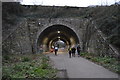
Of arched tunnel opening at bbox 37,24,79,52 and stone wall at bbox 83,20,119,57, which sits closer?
stone wall at bbox 83,20,119,57

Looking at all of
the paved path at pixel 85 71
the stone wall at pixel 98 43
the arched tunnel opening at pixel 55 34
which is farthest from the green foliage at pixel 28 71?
the arched tunnel opening at pixel 55 34

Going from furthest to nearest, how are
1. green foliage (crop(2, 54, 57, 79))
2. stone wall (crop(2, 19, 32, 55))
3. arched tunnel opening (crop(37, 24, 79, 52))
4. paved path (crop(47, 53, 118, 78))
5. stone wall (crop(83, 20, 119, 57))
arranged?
arched tunnel opening (crop(37, 24, 79, 52)) < stone wall (crop(2, 19, 32, 55)) < stone wall (crop(83, 20, 119, 57)) < paved path (crop(47, 53, 118, 78)) < green foliage (crop(2, 54, 57, 79))

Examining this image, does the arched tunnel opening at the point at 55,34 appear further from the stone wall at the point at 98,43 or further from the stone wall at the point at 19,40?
the stone wall at the point at 98,43

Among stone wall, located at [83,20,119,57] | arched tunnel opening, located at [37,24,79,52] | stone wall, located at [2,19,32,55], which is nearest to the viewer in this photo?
stone wall, located at [83,20,119,57]

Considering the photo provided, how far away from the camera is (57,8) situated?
35.0m

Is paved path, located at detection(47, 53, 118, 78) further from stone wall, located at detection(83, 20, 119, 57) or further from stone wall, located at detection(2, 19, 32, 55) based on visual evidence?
stone wall, located at detection(2, 19, 32, 55)

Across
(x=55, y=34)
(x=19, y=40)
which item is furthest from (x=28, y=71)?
(x=55, y=34)

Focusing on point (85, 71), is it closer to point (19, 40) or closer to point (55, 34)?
point (19, 40)

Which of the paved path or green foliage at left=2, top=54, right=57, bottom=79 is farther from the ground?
green foliage at left=2, top=54, right=57, bottom=79

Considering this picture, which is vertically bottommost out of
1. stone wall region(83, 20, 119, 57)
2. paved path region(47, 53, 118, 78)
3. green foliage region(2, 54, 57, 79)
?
paved path region(47, 53, 118, 78)

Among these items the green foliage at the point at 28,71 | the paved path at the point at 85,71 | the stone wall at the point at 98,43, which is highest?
the stone wall at the point at 98,43

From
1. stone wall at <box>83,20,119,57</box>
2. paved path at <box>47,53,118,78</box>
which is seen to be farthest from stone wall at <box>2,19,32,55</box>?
paved path at <box>47,53,118,78</box>

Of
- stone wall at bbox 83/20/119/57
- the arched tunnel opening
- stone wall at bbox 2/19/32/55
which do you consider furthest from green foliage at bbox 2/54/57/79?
the arched tunnel opening

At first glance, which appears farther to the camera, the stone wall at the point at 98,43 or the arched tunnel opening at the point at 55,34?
the arched tunnel opening at the point at 55,34
